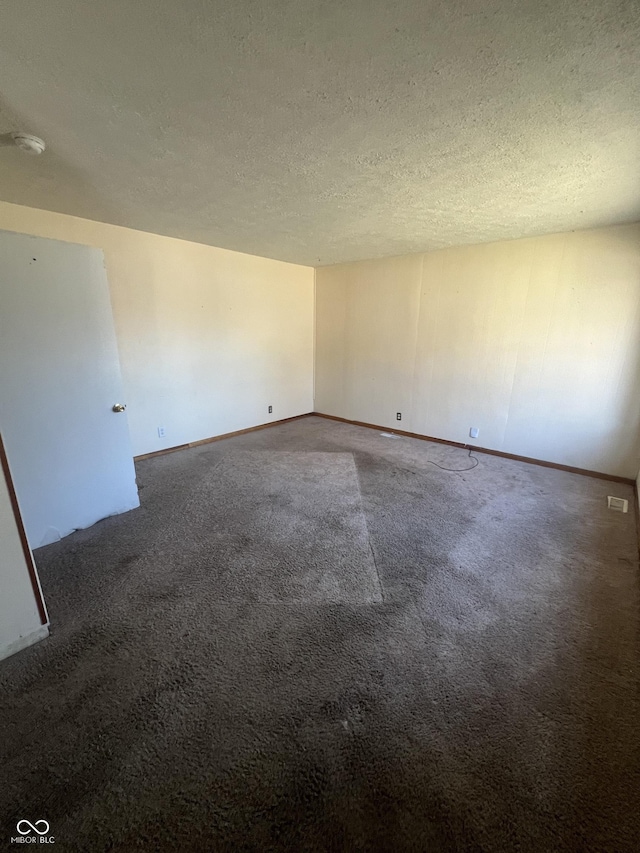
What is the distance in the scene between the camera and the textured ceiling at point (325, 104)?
1.10 m

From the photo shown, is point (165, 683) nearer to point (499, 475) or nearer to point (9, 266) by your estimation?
point (9, 266)

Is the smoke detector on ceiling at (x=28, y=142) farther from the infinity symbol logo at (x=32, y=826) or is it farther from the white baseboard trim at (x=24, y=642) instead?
the infinity symbol logo at (x=32, y=826)

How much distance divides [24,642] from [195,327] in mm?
3410

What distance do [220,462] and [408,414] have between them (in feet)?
8.66

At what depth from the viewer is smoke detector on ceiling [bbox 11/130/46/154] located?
1.76 metres

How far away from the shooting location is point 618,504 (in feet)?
10.0

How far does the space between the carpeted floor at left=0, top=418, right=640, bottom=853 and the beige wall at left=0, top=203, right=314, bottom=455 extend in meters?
1.75

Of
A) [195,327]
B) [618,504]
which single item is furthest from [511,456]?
[195,327]

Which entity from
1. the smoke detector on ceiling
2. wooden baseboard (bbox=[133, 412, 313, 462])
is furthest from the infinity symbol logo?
wooden baseboard (bbox=[133, 412, 313, 462])

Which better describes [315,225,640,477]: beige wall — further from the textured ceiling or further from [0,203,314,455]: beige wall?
[0,203,314,455]: beige wall

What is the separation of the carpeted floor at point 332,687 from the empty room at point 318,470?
1 cm

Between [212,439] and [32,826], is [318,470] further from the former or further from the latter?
[32,826]

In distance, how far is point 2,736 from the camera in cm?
129

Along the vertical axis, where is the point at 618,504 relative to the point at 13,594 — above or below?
below
